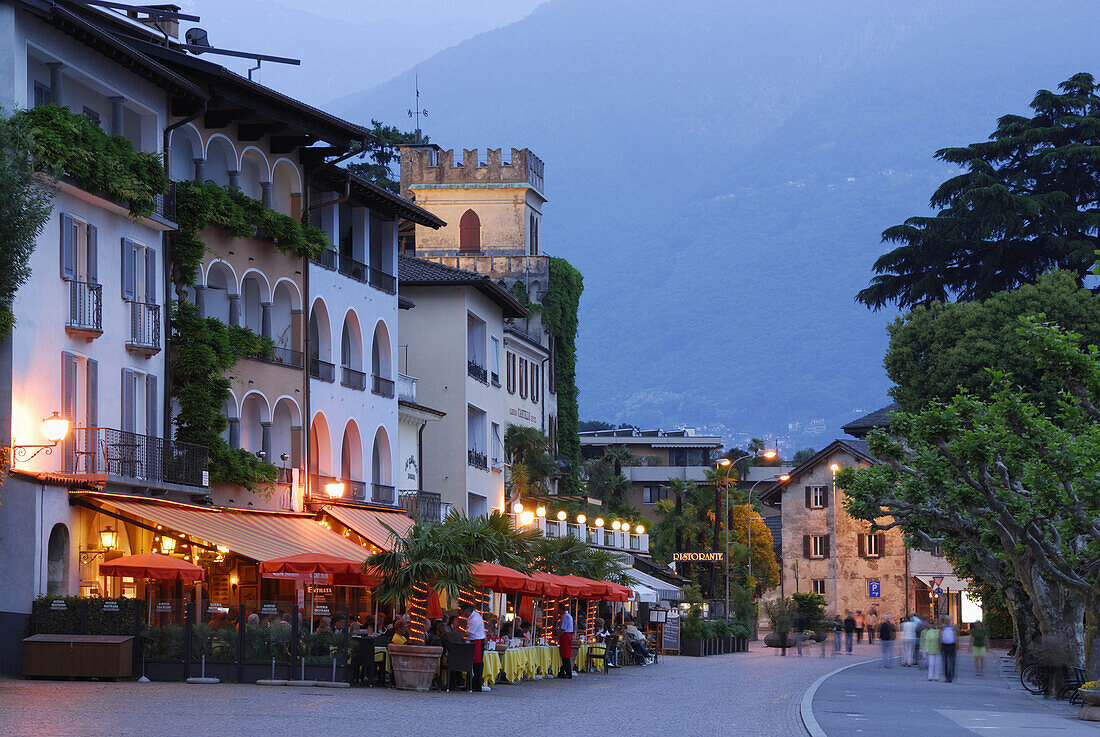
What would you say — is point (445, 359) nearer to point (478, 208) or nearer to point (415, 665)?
point (415, 665)

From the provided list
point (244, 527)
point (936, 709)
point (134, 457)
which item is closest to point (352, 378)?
point (244, 527)

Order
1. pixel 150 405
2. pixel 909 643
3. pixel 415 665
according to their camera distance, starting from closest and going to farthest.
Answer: pixel 415 665
pixel 150 405
pixel 909 643

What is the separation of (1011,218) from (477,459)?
21203mm

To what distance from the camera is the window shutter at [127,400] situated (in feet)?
109

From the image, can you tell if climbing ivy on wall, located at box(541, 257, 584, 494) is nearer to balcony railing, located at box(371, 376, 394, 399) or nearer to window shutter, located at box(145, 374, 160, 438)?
balcony railing, located at box(371, 376, 394, 399)

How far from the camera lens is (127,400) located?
110ft

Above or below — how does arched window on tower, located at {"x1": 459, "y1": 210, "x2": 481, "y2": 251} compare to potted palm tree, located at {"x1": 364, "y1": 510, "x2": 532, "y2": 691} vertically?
above

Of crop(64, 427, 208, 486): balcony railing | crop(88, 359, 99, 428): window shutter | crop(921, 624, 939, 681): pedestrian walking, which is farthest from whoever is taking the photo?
crop(921, 624, 939, 681): pedestrian walking

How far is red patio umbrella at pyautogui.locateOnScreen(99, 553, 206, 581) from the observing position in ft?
98.9

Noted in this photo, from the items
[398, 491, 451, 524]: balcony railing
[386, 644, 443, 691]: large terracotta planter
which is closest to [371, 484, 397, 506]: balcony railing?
[398, 491, 451, 524]: balcony railing

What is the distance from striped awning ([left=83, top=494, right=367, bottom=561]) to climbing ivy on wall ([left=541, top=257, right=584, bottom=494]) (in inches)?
1594

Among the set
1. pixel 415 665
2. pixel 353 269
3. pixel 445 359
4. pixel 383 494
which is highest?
pixel 353 269

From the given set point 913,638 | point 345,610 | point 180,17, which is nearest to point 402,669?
point 345,610

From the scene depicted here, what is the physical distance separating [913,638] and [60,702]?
35.3 metres
